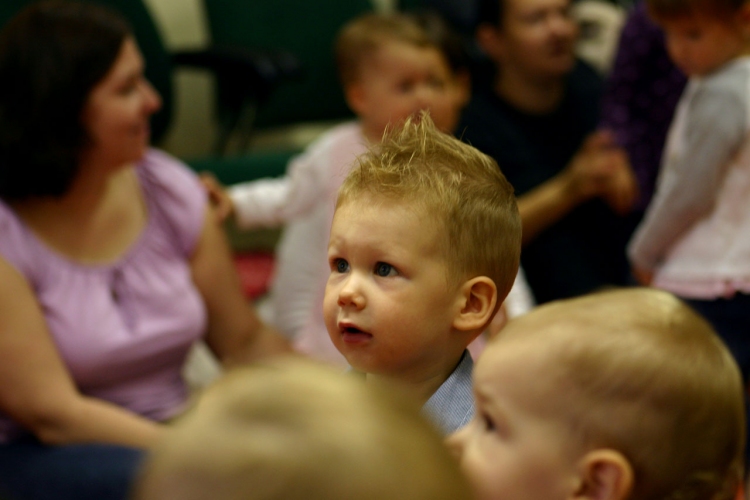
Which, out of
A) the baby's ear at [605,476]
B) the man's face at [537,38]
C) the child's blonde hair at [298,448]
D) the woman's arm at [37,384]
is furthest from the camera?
the man's face at [537,38]

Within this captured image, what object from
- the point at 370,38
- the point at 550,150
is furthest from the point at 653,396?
the point at 550,150

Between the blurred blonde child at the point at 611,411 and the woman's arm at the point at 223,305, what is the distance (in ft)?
3.63

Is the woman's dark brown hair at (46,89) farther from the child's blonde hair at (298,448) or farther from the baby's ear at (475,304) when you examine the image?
the child's blonde hair at (298,448)

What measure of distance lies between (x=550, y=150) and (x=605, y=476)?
173 cm

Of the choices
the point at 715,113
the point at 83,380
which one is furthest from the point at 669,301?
the point at 83,380

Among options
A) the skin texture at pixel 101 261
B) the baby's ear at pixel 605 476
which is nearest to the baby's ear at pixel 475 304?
the baby's ear at pixel 605 476

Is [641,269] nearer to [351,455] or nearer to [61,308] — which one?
[61,308]

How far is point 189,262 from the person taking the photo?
1.77m

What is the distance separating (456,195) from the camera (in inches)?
35.0

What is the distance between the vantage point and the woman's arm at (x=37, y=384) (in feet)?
4.76

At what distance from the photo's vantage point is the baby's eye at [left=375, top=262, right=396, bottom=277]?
2.95 feet

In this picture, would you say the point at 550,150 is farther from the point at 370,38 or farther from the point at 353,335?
the point at 353,335

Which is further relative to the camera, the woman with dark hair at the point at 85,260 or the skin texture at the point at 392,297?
the woman with dark hair at the point at 85,260

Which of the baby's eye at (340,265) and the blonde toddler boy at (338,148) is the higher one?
the baby's eye at (340,265)
